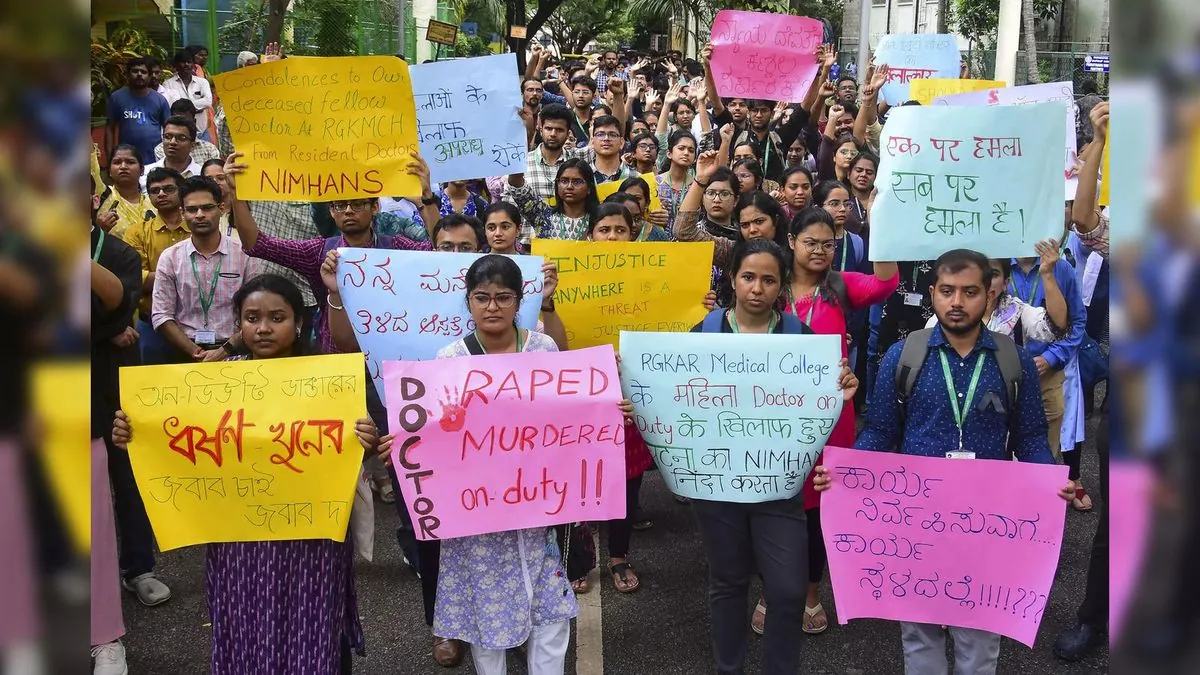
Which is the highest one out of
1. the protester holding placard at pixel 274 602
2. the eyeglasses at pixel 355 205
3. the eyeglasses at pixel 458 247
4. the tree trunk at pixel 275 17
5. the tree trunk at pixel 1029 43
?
the tree trunk at pixel 1029 43

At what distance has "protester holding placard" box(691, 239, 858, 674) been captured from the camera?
11.6ft

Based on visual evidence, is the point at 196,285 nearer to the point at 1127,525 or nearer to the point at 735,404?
the point at 735,404

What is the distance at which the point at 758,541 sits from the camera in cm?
362

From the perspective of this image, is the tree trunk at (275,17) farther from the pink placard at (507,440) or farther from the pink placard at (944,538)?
the pink placard at (944,538)

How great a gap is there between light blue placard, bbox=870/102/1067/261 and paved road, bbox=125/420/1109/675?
65.9 inches

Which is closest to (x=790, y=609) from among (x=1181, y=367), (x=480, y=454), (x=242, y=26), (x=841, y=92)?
(x=480, y=454)

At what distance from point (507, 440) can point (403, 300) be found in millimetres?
1177

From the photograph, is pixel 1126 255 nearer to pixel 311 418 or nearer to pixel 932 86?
pixel 311 418

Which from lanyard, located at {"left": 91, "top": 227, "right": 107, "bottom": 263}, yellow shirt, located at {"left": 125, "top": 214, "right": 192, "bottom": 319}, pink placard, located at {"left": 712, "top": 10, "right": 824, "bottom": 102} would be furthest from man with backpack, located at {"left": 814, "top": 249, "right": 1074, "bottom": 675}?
pink placard, located at {"left": 712, "top": 10, "right": 824, "bottom": 102}

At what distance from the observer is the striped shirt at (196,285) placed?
16.4 feet

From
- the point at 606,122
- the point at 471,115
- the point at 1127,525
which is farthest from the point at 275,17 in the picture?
the point at 1127,525

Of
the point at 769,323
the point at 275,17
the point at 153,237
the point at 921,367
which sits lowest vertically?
the point at 921,367

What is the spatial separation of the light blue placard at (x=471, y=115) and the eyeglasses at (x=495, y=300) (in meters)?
2.37

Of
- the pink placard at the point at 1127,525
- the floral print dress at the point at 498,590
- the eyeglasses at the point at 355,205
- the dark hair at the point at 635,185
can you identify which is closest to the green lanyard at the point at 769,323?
the floral print dress at the point at 498,590
